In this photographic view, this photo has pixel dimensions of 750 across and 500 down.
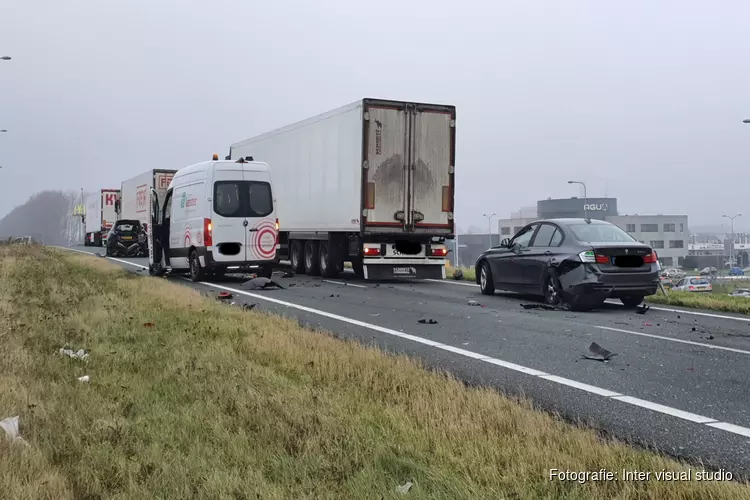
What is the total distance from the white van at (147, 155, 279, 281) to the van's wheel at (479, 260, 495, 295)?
536 cm

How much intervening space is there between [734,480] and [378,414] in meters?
2.08

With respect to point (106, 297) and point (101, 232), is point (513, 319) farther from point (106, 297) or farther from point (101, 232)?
point (101, 232)

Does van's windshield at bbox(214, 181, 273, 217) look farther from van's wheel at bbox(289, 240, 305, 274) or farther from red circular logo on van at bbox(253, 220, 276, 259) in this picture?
van's wheel at bbox(289, 240, 305, 274)

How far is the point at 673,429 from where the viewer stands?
16.3ft

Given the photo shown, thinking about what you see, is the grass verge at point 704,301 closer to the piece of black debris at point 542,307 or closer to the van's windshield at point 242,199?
the piece of black debris at point 542,307

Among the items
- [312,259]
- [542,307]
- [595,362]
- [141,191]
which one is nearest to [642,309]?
[542,307]

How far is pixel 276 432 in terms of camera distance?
4.46 metres

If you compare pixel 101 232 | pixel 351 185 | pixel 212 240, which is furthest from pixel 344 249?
pixel 101 232

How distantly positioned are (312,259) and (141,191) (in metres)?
21.8

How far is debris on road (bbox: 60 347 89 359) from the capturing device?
6.96 metres

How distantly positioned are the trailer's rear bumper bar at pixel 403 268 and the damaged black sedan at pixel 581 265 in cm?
469

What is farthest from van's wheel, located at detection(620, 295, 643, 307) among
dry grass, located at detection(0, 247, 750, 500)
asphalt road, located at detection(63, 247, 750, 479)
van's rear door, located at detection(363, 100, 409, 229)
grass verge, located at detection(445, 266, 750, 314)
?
dry grass, located at detection(0, 247, 750, 500)

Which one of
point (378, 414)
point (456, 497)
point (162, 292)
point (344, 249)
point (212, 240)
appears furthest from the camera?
point (344, 249)

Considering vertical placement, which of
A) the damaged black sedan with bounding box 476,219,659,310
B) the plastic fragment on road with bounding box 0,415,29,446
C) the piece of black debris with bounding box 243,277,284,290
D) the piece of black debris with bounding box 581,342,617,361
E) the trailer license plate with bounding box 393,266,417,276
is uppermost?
the damaged black sedan with bounding box 476,219,659,310
